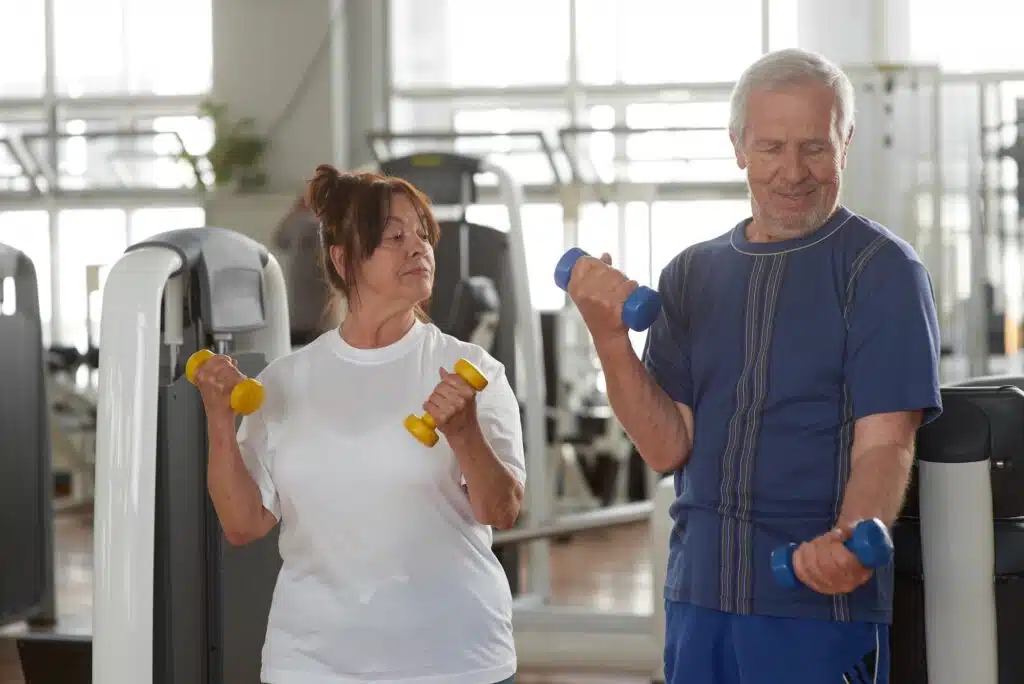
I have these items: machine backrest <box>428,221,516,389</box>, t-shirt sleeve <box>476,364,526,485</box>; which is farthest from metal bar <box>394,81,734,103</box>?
t-shirt sleeve <box>476,364,526,485</box>

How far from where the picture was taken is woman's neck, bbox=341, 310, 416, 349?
1521mm

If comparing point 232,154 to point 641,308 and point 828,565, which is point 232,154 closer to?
point 641,308

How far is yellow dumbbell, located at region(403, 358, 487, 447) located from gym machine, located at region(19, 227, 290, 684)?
0.42m

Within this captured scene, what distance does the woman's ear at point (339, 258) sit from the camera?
1541 mm

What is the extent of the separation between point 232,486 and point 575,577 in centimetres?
403

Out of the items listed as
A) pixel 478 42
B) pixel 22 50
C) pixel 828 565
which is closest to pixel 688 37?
pixel 478 42

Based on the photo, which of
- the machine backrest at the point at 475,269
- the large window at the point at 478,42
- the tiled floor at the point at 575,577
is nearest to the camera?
the tiled floor at the point at 575,577

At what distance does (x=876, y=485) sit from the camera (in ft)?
4.24

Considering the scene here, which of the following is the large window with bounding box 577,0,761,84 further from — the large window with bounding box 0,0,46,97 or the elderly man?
the elderly man

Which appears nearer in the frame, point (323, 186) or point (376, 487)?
point (376, 487)

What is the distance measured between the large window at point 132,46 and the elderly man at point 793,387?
7.24 m

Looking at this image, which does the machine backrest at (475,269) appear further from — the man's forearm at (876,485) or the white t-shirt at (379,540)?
the man's forearm at (876,485)

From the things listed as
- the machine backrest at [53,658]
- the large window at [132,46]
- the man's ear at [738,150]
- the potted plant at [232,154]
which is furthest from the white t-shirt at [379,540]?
the large window at [132,46]

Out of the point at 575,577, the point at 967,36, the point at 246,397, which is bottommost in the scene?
the point at 575,577
